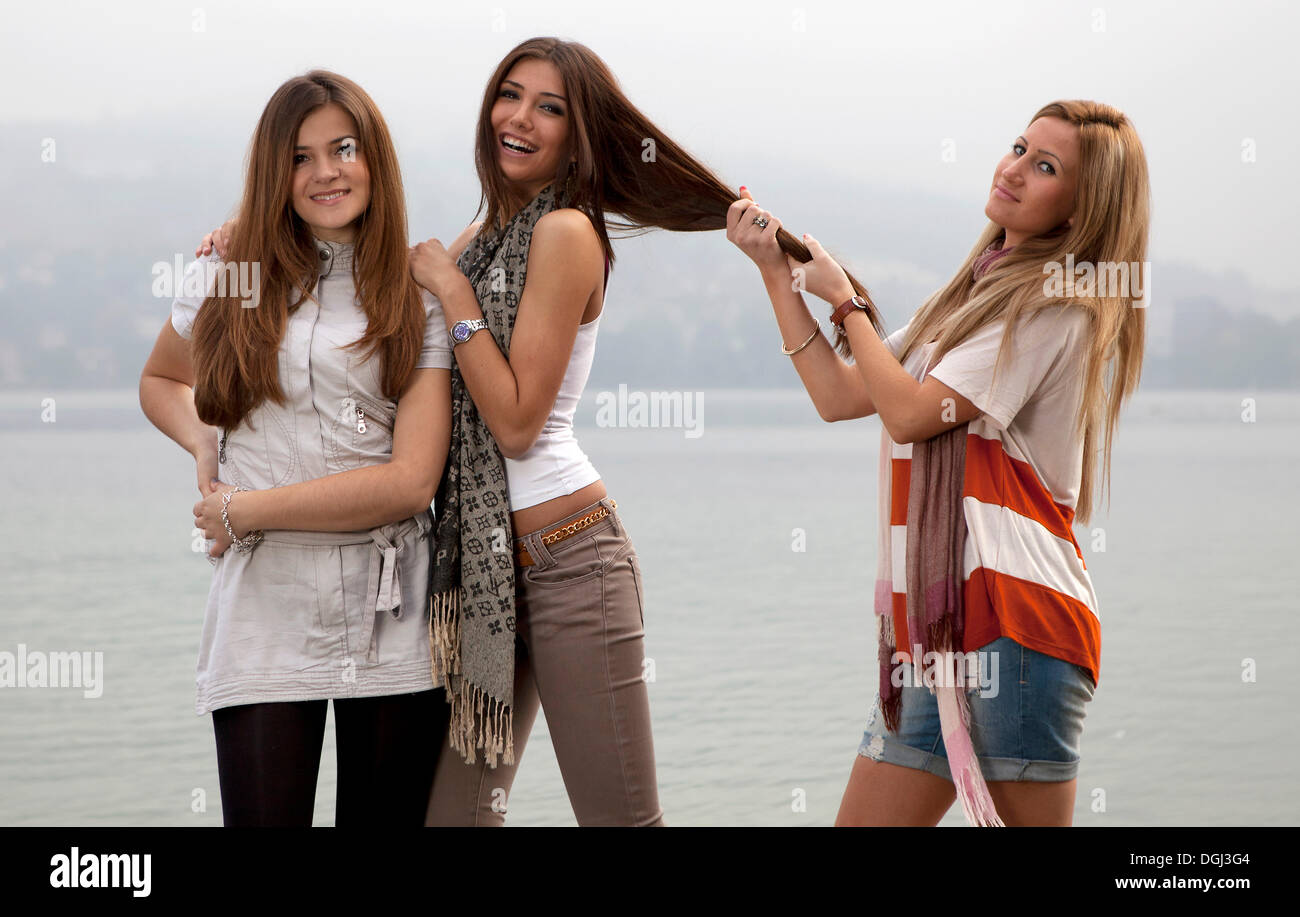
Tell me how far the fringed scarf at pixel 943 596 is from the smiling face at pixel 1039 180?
28cm

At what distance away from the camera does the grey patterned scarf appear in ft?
6.07

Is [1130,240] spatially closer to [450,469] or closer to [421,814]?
[450,469]

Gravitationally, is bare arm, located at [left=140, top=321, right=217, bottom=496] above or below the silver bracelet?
above

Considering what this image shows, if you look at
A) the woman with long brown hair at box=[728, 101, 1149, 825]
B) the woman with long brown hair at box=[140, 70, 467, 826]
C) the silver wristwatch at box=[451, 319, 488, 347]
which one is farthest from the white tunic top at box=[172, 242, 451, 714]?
the woman with long brown hair at box=[728, 101, 1149, 825]

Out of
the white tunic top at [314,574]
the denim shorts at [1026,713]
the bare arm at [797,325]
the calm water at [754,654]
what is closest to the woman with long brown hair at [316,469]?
the white tunic top at [314,574]

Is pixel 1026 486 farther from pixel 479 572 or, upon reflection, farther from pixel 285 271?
pixel 285 271

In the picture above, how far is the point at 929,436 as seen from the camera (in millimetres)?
1860

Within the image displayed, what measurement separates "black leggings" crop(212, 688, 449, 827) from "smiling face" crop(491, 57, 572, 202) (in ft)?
2.74

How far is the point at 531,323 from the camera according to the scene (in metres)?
1.88

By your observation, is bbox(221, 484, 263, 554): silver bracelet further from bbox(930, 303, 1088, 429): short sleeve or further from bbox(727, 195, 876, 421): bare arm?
bbox(930, 303, 1088, 429): short sleeve

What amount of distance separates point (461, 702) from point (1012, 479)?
2.91 ft

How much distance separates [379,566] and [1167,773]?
3.09 m

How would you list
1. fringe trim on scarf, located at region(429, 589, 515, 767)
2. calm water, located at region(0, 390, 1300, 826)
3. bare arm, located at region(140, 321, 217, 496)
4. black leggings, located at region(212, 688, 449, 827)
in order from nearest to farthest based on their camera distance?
black leggings, located at region(212, 688, 449, 827)
fringe trim on scarf, located at region(429, 589, 515, 767)
bare arm, located at region(140, 321, 217, 496)
calm water, located at region(0, 390, 1300, 826)
